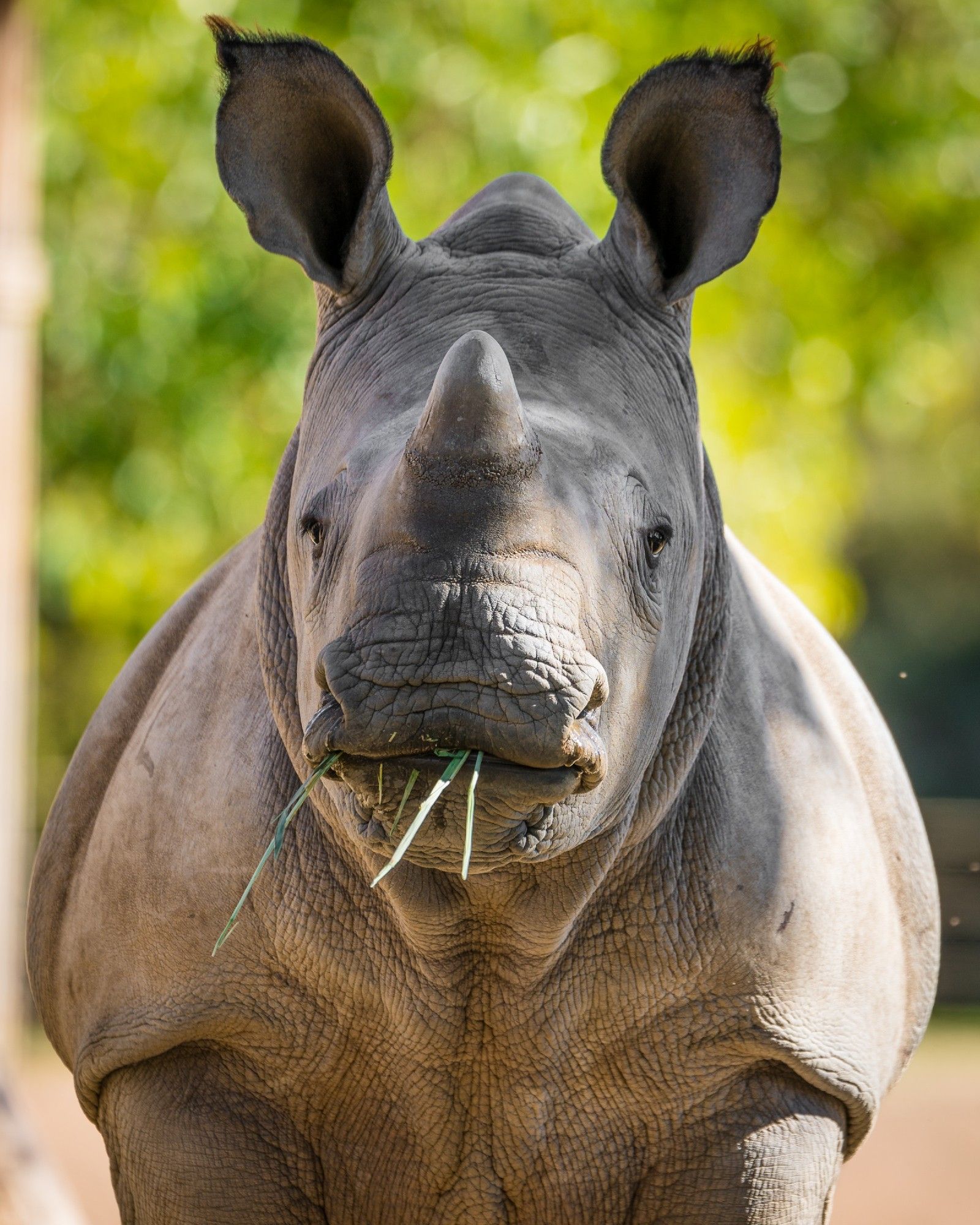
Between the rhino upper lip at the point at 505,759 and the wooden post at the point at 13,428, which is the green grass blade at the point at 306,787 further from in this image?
the wooden post at the point at 13,428

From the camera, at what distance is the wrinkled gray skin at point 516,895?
323 centimetres

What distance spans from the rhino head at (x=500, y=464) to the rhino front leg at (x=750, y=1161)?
0.62 meters

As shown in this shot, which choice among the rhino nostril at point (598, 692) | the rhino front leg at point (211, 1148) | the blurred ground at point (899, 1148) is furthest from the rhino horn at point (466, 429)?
the blurred ground at point (899, 1148)

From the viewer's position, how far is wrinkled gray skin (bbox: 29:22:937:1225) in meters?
3.23

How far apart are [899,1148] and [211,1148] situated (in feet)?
33.6

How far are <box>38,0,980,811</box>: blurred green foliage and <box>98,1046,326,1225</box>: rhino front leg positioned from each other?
8.80 m

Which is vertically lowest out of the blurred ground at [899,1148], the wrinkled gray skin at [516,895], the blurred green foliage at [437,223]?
the blurred ground at [899,1148]

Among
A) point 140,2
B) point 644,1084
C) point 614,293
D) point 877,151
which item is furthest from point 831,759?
point 877,151

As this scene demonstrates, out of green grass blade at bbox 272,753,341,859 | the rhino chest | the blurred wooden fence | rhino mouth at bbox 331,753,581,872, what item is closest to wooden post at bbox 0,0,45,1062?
the rhino chest

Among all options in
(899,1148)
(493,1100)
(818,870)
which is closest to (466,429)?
(818,870)

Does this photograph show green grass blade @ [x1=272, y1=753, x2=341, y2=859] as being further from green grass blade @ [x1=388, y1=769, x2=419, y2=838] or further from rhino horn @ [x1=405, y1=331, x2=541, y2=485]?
rhino horn @ [x1=405, y1=331, x2=541, y2=485]

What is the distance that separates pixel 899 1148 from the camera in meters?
12.7

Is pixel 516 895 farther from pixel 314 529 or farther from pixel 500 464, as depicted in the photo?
pixel 500 464

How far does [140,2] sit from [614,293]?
9541 millimetres
